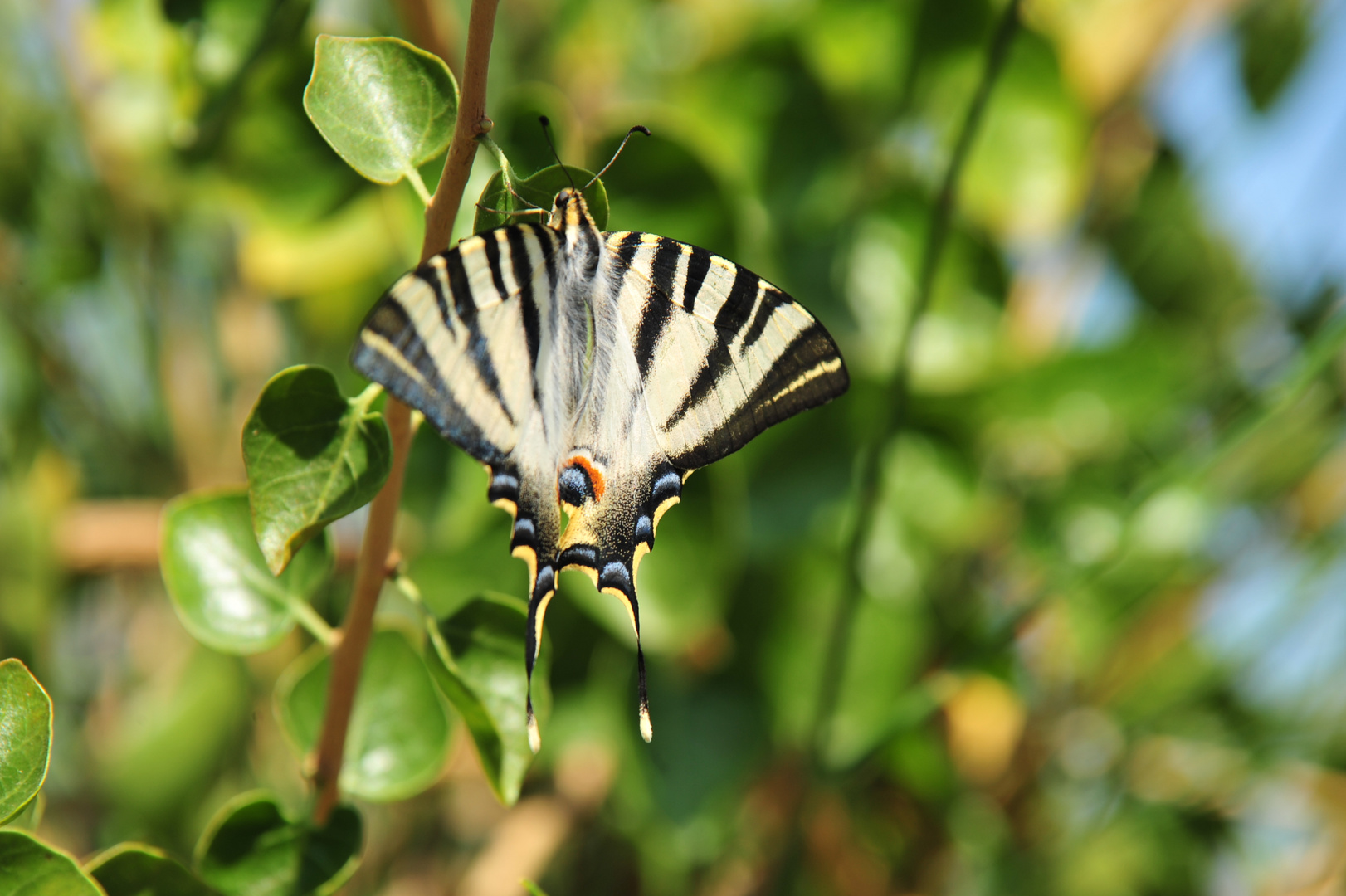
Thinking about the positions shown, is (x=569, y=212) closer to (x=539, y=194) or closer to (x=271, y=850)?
(x=539, y=194)

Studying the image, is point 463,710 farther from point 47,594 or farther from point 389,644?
point 47,594

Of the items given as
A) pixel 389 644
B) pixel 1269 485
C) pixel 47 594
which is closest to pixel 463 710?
pixel 389 644

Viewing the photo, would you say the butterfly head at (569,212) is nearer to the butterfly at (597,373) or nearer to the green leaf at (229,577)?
the butterfly at (597,373)

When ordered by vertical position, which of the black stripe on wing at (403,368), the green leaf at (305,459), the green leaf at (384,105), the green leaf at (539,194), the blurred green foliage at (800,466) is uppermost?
the green leaf at (384,105)

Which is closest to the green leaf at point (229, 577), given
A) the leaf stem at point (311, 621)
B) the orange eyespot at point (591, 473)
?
the leaf stem at point (311, 621)

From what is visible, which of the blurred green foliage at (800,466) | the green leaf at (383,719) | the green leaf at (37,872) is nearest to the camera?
the green leaf at (37,872)

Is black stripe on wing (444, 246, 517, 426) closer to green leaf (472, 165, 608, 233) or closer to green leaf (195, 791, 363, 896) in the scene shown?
green leaf (472, 165, 608, 233)
